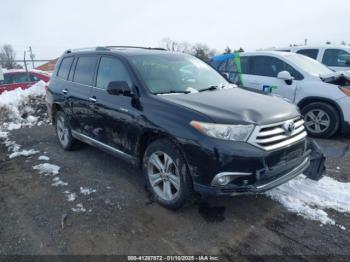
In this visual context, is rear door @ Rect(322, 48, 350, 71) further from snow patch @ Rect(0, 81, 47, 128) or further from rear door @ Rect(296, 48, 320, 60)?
snow patch @ Rect(0, 81, 47, 128)

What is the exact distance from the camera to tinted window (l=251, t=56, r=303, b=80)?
265 inches

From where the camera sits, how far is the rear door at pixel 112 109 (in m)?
3.90

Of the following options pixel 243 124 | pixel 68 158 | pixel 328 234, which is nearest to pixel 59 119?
pixel 68 158

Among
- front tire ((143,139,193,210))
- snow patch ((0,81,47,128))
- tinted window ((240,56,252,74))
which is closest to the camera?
front tire ((143,139,193,210))

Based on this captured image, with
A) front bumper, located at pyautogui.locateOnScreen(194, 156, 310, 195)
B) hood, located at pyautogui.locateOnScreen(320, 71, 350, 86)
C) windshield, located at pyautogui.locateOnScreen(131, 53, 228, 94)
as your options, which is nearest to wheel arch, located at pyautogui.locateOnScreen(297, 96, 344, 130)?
hood, located at pyautogui.locateOnScreen(320, 71, 350, 86)

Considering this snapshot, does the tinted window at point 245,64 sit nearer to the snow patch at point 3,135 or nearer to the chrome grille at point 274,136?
the chrome grille at point 274,136

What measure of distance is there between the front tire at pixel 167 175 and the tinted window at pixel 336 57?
7592 millimetres

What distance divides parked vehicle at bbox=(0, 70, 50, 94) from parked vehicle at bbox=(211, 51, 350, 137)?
353 inches

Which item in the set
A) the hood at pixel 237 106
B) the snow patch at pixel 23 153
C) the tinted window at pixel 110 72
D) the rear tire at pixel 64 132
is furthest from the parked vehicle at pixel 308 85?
the snow patch at pixel 23 153

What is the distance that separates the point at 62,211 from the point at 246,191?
2.17m

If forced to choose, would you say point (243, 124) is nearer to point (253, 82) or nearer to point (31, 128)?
point (253, 82)

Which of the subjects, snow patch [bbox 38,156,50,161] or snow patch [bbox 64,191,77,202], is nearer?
snow patch [bbox 64,191,77,202]

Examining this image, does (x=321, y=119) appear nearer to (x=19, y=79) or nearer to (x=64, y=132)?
(x=64, y=132)

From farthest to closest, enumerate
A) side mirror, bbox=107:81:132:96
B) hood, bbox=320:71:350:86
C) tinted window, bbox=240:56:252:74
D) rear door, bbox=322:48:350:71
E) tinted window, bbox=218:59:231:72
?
rear door, bbox=322:48:350:71 → tinted window, bbox=218:59:231:72 → tinted window, bbox=240:56:252:74 → hood, bbox=320:71:350:86 → side mirror, bbox=107:81:132:96
